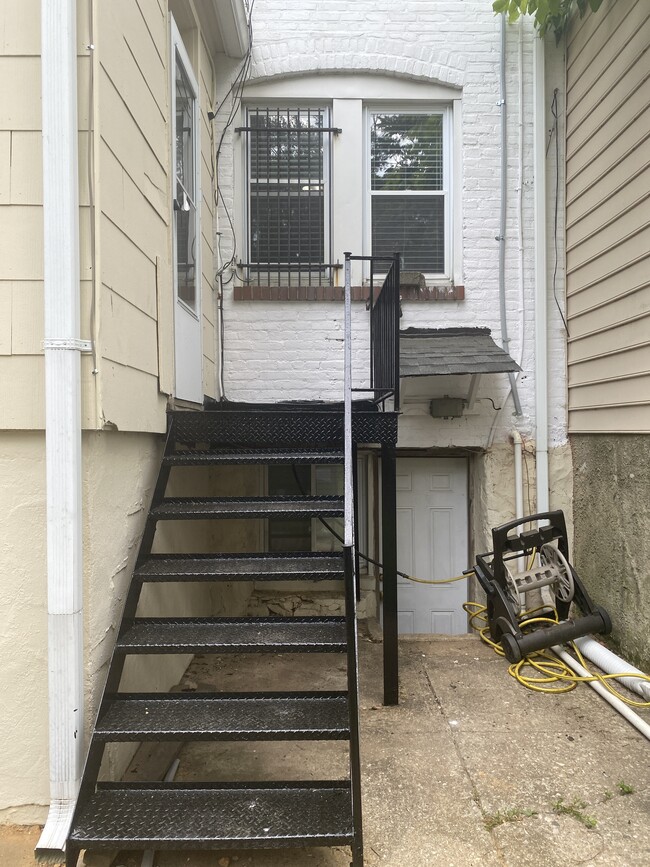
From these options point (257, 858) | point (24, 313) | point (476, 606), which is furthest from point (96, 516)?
point (476, 606)

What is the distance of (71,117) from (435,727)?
2982 millimetres

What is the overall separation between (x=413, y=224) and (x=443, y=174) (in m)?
0.45

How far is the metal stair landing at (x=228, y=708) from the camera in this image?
1726 mm

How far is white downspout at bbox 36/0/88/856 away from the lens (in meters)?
1.94

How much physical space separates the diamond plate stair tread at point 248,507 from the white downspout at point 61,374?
0.63 m

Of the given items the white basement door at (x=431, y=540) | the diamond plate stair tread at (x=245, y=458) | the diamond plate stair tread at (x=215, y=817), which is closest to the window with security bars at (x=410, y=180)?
the white basement door at (x=431, y=540)

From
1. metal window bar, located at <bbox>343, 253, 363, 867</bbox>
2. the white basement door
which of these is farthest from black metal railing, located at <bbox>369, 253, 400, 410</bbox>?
the white basement door

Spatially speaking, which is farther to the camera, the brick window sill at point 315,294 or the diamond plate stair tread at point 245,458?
the brick window sill at point 315,294

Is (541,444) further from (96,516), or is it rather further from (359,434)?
(96,516)

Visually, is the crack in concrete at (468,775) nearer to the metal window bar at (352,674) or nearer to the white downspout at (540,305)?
the metal window bar at (352,674)

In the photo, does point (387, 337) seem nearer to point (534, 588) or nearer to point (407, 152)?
point (534, 588)

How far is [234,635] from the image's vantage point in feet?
7.30

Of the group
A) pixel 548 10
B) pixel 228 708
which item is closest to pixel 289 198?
pixel 548 10

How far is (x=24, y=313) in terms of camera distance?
6.59ft
